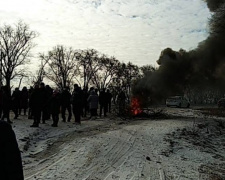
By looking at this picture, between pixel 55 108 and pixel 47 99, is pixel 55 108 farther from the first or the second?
pixel 47 99

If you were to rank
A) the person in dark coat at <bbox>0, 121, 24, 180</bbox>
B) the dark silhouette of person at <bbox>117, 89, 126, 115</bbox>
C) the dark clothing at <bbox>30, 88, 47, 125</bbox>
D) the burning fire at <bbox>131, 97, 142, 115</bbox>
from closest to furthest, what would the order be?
1. the person in dark coat at <bbox>0, 121, 24, 180</bbox>
2. the dark clothing at <bbox>30, 88, 47, 125</bbox>
3. the dark silhouette of person at <bbox>117, 89, 126, 115</bbox>
4. the burning fire at <bbox>131, 97, 142, 115</bbox>

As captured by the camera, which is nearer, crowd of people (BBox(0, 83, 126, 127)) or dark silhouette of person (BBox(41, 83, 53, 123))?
crowd of people (BBox(0, 83, 126, 127))

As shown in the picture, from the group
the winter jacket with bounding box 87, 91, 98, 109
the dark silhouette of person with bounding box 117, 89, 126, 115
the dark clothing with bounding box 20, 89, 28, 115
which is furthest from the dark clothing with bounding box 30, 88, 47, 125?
the dark silhouette of person with bounding box 117, 89, 126, 115

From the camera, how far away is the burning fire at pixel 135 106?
20.5m

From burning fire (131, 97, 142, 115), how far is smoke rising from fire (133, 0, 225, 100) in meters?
0.88

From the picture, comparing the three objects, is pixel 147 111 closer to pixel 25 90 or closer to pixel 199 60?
pixel 199 60

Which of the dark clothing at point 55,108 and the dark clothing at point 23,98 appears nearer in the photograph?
the dark clothing at point 55,108

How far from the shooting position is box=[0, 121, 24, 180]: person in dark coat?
67.0 inches

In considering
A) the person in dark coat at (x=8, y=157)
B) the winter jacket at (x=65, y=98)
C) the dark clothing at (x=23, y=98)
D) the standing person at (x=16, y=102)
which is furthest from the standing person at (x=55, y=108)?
the person in dark coat at (x=8, y=157)

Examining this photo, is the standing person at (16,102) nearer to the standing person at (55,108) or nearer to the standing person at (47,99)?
the standing person at (47,99)

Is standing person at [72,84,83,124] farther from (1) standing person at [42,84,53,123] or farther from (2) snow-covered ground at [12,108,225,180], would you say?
(2) snow-covered ground at [12,108,225,180]

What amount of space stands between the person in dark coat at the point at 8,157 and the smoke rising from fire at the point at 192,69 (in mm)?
20119

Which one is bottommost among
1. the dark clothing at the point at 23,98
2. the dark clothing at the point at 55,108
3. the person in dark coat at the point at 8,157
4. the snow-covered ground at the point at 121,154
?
the snow-covered ground at the point at 121,154

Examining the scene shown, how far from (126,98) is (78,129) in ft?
30.1
